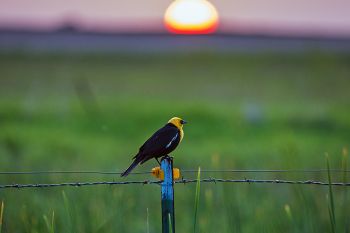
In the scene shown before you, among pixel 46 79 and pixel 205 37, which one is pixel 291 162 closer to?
pixel 46 79

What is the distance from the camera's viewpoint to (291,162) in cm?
521

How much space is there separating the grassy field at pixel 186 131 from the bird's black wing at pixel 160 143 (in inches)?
13.7

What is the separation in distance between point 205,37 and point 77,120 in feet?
124

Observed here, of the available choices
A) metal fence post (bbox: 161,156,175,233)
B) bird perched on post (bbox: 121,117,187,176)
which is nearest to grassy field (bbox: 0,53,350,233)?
bird perched on post (bbox: 121,117,187,176)

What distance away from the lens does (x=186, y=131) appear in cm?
1834

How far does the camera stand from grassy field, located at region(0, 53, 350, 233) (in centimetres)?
680

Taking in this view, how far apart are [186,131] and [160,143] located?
41.4 feet

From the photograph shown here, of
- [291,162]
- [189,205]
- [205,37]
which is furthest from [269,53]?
[291,162]

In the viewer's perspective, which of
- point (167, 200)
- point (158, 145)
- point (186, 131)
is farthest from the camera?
point (186, 131)

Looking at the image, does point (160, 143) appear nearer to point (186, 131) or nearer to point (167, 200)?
point (167, 200)

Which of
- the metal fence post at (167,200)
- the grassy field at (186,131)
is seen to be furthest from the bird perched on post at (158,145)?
the metal fence post at (167,200)

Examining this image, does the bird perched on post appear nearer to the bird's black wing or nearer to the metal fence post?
the bird's black wing

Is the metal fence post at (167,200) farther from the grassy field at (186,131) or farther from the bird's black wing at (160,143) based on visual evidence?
the bird's black wing at (160,143)

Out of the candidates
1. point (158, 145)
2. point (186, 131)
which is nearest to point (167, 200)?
point (158, 145)
